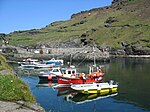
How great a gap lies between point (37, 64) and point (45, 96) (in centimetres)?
5014

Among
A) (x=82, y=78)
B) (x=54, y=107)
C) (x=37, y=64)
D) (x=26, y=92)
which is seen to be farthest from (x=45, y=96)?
(x=37, y=64)

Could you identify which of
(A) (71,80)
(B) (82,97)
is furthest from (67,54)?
(B) (82,97)

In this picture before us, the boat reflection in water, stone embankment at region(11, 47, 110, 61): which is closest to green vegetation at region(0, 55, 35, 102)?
the boat reflection in water

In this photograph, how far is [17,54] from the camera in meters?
137

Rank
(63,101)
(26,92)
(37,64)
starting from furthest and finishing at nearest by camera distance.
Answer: (37,64)
(63,101)
(26,92)

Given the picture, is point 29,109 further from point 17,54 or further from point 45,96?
point 17,54

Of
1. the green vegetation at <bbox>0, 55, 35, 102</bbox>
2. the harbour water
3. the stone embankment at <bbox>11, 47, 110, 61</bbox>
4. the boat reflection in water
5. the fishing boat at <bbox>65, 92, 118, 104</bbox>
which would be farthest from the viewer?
the stone embankment at <bbox>11, 47, 110, 61</bbox>

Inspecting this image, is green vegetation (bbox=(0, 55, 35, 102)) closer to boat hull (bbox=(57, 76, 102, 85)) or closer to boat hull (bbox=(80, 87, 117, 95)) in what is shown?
boat hull (bbox=(80, 87, 117, 95))

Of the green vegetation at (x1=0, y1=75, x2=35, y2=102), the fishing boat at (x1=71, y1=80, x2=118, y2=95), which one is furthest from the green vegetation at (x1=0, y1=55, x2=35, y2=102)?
the fishing boat at (x1=71, y1=80, x2=118, y2=95)

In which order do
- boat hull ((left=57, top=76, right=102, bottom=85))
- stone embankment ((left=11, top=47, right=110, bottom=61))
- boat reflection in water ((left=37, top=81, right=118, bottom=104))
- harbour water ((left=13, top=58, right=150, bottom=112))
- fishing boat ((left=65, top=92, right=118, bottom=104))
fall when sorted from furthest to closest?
stone embankment ((left=11, top=47, right=110, bottom=61)), boat hull ((left=57, top=76, right=102, bottom=85)), boat reflection in water ((left=37, top=81, right=118, bottom=104)), fishing boat ((left=65, top=92, right=118, bottom=104)), harbour water ((left=13, top=58, right=150, bottom=112))

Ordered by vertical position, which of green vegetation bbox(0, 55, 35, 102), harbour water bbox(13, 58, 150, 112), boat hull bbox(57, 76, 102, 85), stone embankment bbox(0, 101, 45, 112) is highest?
green vegetation bbox(0, 55, 35, 102)

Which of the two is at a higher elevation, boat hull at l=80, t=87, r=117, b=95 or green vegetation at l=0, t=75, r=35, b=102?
green vegetation at l=0, t=75, r=35, b=102

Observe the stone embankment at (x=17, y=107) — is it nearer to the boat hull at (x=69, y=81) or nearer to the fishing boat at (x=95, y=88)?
the fishing boat at (x=95, y=88)

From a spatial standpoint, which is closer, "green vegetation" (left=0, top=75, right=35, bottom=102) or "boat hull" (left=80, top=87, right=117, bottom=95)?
"green vegetation" (left=0, top=75, right=35, bottom=102)
